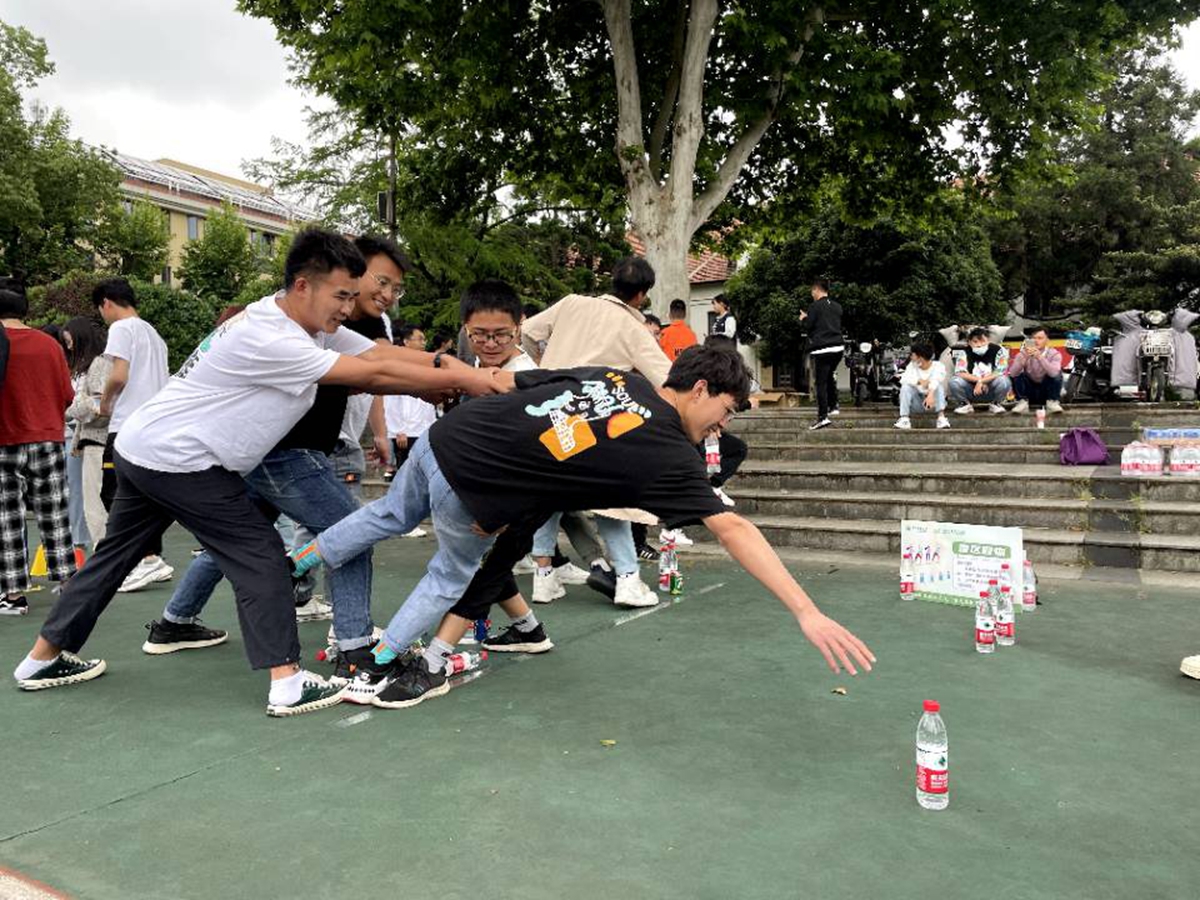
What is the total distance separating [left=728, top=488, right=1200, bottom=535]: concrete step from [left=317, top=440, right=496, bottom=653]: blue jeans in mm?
5258

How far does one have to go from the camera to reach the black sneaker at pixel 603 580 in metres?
5.85

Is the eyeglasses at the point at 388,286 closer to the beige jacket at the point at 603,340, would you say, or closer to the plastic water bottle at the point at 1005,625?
the beige jacket at the point at 603,340

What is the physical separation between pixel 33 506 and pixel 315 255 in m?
3.84

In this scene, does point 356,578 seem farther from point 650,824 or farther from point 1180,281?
point 1180,281

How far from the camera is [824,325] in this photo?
12008 millimetres

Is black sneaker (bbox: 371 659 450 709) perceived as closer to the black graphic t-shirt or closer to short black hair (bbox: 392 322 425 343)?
the black graphic t-shirt

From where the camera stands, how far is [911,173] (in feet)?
51.4

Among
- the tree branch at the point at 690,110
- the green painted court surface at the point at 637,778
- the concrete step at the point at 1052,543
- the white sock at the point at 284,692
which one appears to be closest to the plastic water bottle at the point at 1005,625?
the green painted court surface at the point at 637,778

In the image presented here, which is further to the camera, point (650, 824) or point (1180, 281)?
point (1180, 281)

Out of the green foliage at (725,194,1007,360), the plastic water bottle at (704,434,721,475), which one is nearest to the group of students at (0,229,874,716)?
the plastic water bottle at (704,434,721,475)

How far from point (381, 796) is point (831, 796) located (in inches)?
58.0

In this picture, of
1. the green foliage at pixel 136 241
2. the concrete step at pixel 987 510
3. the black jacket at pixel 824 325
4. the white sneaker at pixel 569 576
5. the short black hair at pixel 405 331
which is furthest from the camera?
the green foliage at pixel 136 241

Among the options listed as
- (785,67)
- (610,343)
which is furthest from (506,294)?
(785,67)

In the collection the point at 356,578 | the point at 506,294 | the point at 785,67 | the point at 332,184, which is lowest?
the point at 356,578
